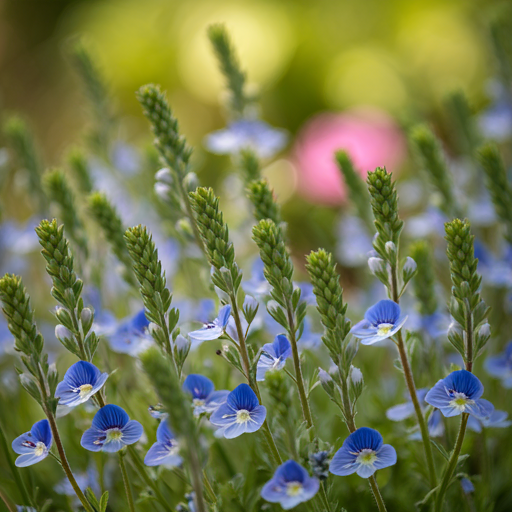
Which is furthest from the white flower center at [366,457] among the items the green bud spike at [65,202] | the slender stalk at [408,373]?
the green bud spike at [65,202]

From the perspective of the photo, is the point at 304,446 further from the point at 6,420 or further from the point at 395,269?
the point at 6,420

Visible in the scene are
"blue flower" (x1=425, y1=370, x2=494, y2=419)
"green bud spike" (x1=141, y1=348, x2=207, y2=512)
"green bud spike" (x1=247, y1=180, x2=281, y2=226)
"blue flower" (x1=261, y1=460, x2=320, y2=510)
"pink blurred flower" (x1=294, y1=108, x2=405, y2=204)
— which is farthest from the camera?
"pink blurred flower" (x1=294, y1=108, x2=405, y2=204)

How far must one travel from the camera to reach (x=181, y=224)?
1160mm

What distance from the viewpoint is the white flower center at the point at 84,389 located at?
90cm

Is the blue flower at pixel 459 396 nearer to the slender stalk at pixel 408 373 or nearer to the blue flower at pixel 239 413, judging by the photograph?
Answer: the slender stalk at pixel 408 373

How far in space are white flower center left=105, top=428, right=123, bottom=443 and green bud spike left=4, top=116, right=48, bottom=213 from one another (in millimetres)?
961

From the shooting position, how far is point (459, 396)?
89 centimetres

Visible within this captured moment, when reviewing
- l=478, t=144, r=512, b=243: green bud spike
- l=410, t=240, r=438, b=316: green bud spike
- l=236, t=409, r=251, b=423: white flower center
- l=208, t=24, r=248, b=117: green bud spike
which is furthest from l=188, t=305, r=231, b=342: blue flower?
l=208, t=24, r=248, b=117: green bud spike

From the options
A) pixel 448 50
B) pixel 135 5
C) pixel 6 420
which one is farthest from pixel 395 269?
pixel 135 5

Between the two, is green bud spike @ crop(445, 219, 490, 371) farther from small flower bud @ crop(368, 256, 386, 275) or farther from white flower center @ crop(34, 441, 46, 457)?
white flower center @ crop(34, 441, 46, 457)

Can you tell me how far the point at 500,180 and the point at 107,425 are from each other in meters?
0.98

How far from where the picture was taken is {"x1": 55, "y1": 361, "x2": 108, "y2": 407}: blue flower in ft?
2.91

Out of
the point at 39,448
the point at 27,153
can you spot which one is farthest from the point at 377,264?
the point at 27,153

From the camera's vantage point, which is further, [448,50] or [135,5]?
[135,5]
